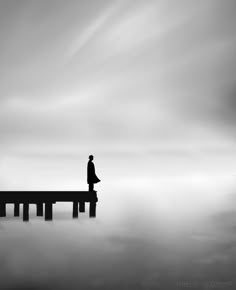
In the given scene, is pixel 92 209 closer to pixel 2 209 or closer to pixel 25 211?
pixel 25 211

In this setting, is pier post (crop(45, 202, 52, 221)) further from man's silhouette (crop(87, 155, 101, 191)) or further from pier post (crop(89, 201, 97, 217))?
man's silhouette (crop(87, 155, 101, 191))

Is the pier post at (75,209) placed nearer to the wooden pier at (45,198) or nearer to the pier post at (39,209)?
the wooden pier at (45,198)

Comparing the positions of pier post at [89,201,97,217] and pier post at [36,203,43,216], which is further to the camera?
pier post at [89,201,97,217]

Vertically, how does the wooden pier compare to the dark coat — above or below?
below

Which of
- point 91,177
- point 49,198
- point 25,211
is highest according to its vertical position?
point 91,177

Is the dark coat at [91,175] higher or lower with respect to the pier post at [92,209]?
higher

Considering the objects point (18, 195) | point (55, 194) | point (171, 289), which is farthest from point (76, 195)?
point (171, 289)

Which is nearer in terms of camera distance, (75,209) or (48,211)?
(48,211)

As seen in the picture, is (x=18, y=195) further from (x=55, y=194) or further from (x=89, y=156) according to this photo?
(x=89, y=156)

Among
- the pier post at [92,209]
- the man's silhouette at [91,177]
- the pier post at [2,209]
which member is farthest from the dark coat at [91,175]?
the pier post at [2,209]

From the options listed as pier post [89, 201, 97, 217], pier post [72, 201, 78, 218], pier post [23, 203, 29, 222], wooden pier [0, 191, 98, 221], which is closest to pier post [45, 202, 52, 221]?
wooden pier [0, 191, 98, 221]

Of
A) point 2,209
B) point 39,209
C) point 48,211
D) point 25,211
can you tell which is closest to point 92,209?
point 48,211

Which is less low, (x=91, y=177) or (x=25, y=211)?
(x=91, y=177)

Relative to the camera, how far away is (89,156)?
2255 centimetres
